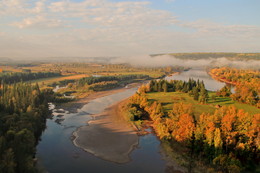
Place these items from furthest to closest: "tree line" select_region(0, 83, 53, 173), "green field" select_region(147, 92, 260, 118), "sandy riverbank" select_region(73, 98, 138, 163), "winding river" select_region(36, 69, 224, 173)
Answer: "green field" select_region(147, 92, 260, 118)
"sandy riverbank" select_region(73, 98, 138, 163)
"winding river" select_region(36, 69, 224, 173)
"tree line" select_region(0, 83, 53, 173)

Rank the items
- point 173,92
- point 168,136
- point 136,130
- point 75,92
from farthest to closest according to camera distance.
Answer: point 75,92 < point 173,92 < point 136,130 < point 168,136

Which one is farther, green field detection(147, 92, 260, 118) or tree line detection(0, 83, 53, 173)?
green field detection(147, 92, 260, 118)

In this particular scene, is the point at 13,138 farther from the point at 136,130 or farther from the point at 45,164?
the point at 136,130

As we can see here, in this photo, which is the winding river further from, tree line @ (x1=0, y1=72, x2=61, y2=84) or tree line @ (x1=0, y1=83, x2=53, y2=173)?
tree line @ (x1=0, y1=72, x2=61, y2=84)

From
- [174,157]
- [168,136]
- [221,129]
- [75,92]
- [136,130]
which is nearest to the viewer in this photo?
[221,129]

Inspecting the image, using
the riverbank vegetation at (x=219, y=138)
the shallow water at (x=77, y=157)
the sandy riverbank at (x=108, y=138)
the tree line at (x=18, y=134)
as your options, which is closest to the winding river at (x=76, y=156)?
the shallow water at (x=77, y=157)

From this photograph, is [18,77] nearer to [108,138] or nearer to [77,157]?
[108,138]

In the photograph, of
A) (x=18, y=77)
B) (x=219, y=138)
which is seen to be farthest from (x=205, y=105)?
(x=18, y=77)

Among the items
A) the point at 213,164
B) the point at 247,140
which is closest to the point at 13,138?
the point at 213,164

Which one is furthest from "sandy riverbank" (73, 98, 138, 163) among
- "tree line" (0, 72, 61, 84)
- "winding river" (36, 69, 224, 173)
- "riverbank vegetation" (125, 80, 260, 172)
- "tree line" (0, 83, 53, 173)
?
"tree line" (0, 72, 61, 84)
